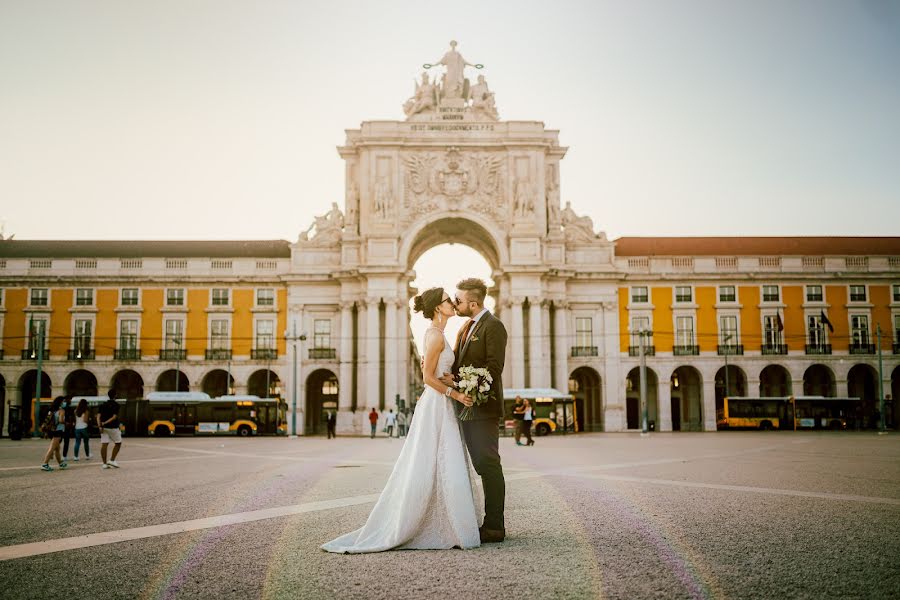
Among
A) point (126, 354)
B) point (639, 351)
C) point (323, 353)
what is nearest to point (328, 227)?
point (323, 353)

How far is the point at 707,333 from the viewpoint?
56750 millimetres

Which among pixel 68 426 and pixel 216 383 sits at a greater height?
pixel 216 383

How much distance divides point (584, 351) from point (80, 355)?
3480 cm

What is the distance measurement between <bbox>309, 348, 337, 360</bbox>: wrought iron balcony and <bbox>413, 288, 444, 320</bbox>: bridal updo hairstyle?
1896 inches

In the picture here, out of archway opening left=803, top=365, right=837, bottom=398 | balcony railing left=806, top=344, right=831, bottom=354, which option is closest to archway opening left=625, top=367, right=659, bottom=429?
balcony railing left=806, top=344, right=831, bottom=354

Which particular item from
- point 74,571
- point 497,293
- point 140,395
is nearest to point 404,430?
point 497,293

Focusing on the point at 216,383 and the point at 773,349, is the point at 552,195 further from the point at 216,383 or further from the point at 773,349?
the point at 216,383

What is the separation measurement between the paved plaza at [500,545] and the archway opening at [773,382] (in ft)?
153

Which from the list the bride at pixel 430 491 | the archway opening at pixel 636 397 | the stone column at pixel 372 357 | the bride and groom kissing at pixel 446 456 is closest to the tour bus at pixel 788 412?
the archway opening at pixel 636 397

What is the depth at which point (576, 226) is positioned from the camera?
188 feet

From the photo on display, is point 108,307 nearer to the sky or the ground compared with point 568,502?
nearer to the sky

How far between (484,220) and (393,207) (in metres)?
6.19

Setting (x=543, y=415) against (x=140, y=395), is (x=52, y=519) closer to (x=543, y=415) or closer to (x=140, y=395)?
(x=543, y=415)

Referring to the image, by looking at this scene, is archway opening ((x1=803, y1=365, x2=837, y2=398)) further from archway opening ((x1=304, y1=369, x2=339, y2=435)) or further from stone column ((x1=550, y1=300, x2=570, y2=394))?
archway opening ((x1=304, y1=369, x2=339, y2=435))
